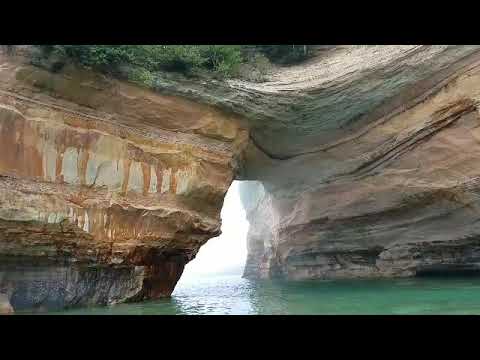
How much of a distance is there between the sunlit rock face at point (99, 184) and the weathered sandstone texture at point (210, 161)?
0.09 ft

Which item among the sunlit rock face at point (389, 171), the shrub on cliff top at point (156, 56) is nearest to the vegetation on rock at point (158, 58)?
the shrub on cliff top at point (156, 56)

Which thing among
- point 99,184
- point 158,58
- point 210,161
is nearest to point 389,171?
point 210,161

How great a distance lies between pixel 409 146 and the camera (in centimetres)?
1120

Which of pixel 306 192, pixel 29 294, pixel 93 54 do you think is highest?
pixel 93 54

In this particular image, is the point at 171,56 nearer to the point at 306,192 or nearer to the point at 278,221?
the point at 306,192

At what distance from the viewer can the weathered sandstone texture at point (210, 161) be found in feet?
27.2

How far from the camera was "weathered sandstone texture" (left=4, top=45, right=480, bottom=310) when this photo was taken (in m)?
8.28

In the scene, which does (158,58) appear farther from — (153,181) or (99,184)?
(99,184)

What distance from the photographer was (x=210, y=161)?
34.7 feet

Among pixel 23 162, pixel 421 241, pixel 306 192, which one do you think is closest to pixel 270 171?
pixel 306 192

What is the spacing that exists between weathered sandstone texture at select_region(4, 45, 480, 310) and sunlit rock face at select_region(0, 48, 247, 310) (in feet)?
0.09

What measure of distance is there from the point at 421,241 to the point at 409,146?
11.9 feet

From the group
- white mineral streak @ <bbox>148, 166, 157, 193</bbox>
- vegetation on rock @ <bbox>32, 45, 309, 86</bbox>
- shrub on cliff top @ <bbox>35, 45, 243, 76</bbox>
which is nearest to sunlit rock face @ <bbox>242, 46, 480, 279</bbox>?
vegetation on rock @ <bbox>32, 45, 309, 86</bbox>

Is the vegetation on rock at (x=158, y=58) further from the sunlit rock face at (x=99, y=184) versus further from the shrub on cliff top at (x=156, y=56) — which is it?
the sunlit rock face at (x=99, y=184)
